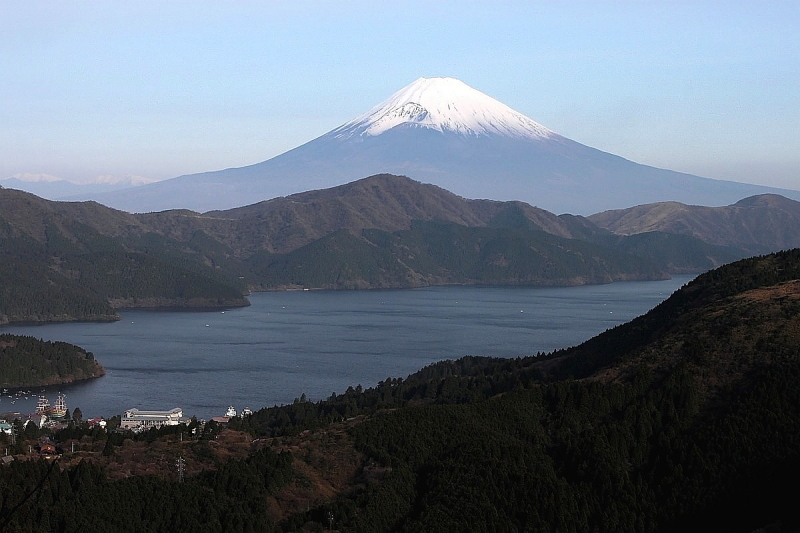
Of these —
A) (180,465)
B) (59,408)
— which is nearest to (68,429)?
(180,465)

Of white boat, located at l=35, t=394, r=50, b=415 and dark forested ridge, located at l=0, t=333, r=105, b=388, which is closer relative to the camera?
white boat, located at l=35, t=394, r=50, b=415

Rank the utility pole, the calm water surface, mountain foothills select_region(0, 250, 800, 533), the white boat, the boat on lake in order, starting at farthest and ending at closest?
the calm water surface
the white boat
the boat on lake
the utility pole
mountain foothills select_region(0, 250, 800, 533)

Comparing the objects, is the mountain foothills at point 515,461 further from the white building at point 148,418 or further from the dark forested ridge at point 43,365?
the dark forested ridge at point 43,365

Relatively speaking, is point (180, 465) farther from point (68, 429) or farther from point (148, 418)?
point (148, 418)

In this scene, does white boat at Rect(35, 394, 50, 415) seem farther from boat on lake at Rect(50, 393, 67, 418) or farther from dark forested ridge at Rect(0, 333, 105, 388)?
dark forested ridge at Rect(0, 333, 105, 388)

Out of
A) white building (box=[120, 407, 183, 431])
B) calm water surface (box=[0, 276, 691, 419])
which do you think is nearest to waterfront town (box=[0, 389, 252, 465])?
white building (box=[120, 407, 183, 431])

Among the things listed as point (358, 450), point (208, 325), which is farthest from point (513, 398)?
point (208, 325)
